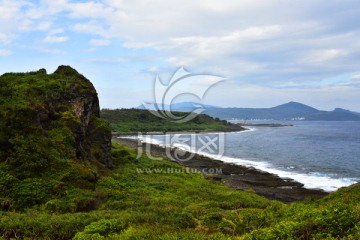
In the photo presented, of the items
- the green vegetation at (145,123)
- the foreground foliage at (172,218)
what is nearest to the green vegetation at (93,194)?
the foreground foliage at (172,218)

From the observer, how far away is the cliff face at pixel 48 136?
20.3 m

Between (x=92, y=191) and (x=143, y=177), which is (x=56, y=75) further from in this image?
(x=92, y=191)

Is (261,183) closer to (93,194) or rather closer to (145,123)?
(93,194)

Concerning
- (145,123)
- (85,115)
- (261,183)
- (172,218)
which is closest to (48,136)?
(85,115)

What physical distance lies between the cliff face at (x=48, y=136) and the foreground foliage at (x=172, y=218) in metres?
1.69

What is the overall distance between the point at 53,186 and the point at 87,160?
7991 millimetres

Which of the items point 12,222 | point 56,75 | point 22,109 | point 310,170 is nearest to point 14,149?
point 22,109

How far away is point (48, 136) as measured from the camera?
24.7 meters

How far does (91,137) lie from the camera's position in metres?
32.6

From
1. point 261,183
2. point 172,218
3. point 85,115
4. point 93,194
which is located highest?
point 85,115

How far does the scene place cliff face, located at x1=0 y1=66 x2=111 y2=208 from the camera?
20297 mm

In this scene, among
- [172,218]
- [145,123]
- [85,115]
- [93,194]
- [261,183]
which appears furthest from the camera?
[145,123]

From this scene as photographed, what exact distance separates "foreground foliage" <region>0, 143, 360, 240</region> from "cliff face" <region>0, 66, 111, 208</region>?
1.69 metres

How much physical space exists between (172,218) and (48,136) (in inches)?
550
